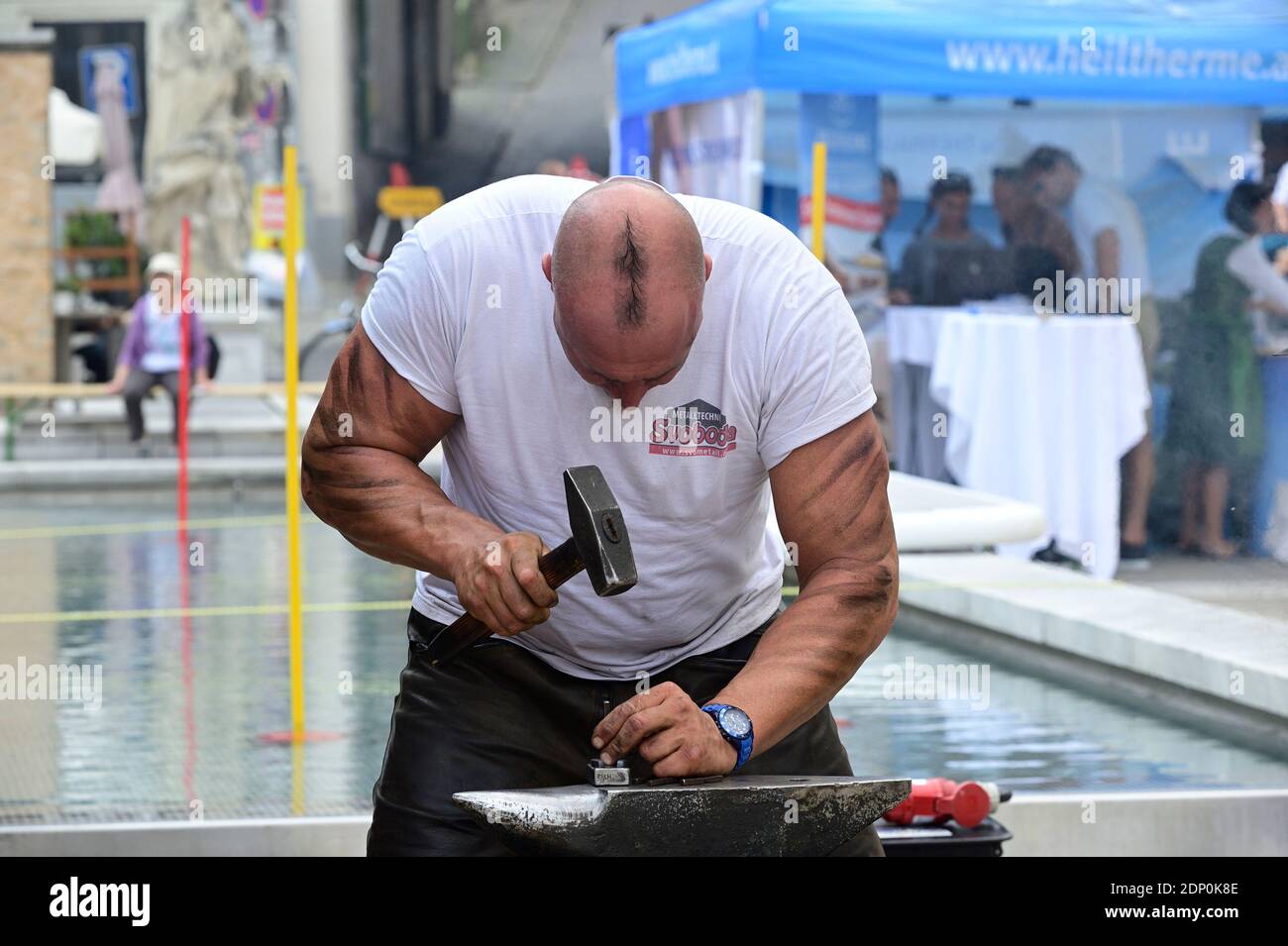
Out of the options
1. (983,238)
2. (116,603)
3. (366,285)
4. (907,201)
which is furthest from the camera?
(366,285)

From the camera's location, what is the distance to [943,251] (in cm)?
1082

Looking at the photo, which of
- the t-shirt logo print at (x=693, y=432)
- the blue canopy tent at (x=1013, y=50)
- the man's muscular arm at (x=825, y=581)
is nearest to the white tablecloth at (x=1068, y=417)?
the blue canopy tent at (x=1013, y=50)

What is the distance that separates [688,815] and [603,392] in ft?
2.43

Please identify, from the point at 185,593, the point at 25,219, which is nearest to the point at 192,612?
the point at 185,593

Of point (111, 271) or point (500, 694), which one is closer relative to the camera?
point (500, 694)

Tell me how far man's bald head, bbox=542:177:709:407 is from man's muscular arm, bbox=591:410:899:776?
37cm

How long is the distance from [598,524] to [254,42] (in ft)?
71.6

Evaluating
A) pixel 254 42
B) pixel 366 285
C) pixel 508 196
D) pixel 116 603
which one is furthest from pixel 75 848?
pixel 254 42

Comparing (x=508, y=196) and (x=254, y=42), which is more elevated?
(x=254, y=42)

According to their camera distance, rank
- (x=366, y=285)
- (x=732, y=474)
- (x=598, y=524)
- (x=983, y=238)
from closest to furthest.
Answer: (x=598, y=524), (x=732, y=474), (x=983, y=238), (x=366, y=285)

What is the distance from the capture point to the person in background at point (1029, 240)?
10469 millimetres
